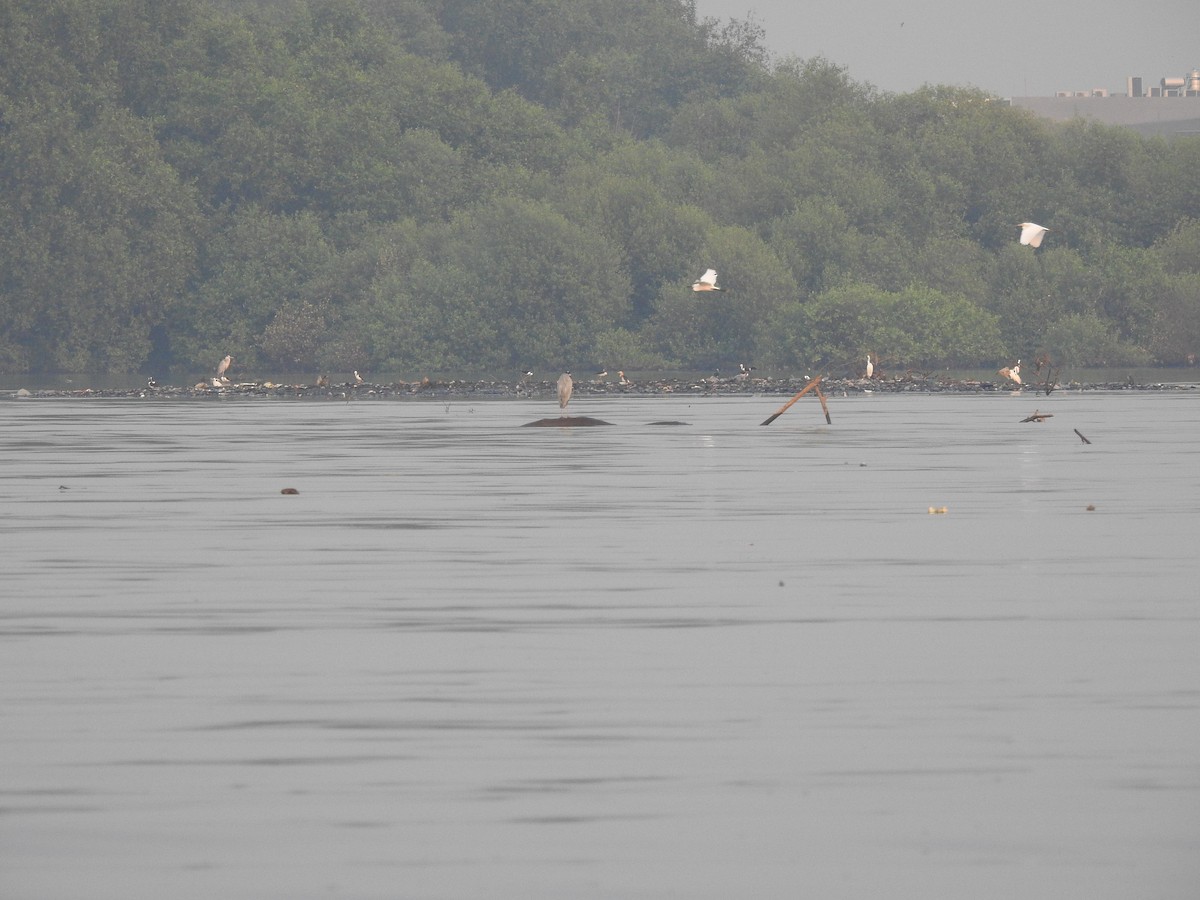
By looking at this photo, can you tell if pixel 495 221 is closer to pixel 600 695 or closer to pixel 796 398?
pixel 796 398

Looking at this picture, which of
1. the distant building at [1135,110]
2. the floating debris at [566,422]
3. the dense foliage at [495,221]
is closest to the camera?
the floating debris at [566,422]

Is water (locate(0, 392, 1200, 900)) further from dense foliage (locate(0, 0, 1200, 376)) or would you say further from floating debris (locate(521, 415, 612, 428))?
dense foliage (locate(0, 0, 1200, 376))

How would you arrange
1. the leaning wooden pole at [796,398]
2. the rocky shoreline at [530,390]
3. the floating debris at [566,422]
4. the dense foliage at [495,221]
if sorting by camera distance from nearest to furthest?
1. the leaning wooden pole at [796,398]
2. the floating debris at [566,422]
3. the rocky shoreline at [530,390]
4. the dense foliage at [495,221]

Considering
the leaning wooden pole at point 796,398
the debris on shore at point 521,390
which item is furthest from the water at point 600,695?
the debris on shore at point 521,390

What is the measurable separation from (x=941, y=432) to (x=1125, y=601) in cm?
2851

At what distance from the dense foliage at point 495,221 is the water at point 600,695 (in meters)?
72.8

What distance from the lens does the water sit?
8.56m

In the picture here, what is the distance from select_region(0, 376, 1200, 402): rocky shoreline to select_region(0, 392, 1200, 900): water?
45963mm

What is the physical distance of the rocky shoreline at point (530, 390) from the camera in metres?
72.2

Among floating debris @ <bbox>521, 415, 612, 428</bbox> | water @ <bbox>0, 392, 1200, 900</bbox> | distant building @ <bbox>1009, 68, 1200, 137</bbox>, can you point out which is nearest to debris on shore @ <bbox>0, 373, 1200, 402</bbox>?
floating debris @ <bbox>521, 415, 612, 428</bbox>

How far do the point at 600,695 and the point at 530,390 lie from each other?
6375 centimetres

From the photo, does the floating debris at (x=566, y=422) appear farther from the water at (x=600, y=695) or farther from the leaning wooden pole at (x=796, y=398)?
the water at (x=600, y=695)

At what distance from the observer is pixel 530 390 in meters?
75.6

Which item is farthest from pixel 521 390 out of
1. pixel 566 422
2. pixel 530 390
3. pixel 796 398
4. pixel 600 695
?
pixel 600 695
